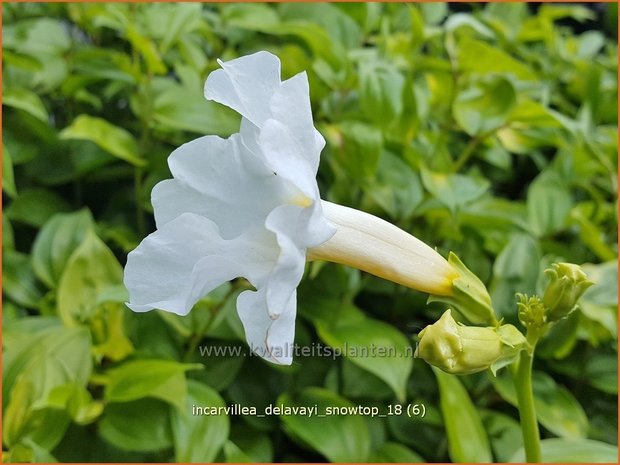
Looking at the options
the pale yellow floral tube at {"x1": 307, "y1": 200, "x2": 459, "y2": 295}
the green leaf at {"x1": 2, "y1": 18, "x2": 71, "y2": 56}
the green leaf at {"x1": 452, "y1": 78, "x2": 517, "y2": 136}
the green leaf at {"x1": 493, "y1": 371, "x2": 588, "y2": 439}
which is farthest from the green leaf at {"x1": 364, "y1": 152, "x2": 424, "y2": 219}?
the green leaf at {"x1": 2, "y1": 18, "x2": 71, "y2": 56}

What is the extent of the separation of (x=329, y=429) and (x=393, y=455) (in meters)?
0.07

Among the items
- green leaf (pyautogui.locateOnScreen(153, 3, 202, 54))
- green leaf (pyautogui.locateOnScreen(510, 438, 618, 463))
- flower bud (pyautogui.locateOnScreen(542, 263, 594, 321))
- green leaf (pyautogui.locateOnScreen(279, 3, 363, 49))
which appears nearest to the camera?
flower bud (pyautogui.locateOnScreen(542, 263, 594, 321))

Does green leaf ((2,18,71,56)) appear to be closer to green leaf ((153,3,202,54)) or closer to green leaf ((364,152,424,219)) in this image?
green leaf ((153,3,202,54))

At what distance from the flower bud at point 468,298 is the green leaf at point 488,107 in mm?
424

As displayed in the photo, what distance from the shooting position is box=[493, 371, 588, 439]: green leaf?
729 millimetres

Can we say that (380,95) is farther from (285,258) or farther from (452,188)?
(285,258)

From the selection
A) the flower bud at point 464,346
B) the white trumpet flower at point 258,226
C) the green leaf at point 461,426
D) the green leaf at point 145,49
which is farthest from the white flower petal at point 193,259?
the green leaf at point 145,49

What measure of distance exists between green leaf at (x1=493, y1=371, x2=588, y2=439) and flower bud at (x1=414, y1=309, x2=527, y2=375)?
1.03 ft

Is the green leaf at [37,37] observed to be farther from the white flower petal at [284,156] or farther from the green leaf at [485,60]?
the white flower petal at [284,156]

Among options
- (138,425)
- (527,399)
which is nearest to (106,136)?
(138,425)

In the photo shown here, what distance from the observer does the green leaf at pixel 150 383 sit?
2.00 ft

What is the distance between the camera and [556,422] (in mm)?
736

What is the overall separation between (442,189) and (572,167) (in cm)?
30

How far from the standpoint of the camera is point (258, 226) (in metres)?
0.39
